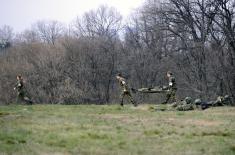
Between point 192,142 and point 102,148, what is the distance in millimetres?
2981

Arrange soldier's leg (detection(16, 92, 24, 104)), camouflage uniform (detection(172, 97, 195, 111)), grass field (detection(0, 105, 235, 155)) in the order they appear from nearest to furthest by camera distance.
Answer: grass field (detection(0, 105, 235, 155)) < camouflage uniform (detection(172, 97, 195, 111)) < soldier's leg (detection(16, 92, 24, 104))

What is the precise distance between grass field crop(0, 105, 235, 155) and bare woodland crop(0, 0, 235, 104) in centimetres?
1959

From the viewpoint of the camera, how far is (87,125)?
20.1 m

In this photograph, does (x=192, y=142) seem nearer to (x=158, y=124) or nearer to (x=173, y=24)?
(x=158, y=124)

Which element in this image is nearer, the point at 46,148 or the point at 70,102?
the point at 46,148

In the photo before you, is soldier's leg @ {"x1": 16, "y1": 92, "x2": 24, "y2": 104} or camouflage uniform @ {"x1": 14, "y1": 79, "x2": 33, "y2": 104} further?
soldier's leg @ {"x1": 16, "y1": 92, "x2": 24, "y2": 104}

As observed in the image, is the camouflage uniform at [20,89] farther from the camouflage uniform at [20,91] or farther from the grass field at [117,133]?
the grass field at [117,133]

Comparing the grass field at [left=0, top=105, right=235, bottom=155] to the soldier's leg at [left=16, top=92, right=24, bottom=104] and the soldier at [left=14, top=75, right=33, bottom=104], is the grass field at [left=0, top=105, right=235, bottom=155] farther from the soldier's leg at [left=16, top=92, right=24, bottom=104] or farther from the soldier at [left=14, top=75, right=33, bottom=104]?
the soldier's leg at [left=16, top=92, right=24, bottom=104]

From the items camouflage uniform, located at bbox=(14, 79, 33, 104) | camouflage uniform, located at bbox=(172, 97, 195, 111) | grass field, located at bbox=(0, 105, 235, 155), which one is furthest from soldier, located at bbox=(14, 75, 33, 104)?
camouflage uniform, located at bbox=(172, 97, 195, 111)

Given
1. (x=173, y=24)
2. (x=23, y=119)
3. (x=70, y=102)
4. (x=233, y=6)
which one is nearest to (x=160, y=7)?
(x=173, y=24)

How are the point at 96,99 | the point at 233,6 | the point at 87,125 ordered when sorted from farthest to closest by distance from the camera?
the point at 96,99, the point at 233,6, the point at 87,125

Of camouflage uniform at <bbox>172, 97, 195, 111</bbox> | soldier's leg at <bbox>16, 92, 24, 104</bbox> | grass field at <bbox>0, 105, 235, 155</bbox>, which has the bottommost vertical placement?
grass field at <bbox>0, 105, 235, 155</bbox>

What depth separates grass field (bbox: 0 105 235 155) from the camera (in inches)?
596

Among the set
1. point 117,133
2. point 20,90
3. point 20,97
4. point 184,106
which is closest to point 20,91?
point 20,90
